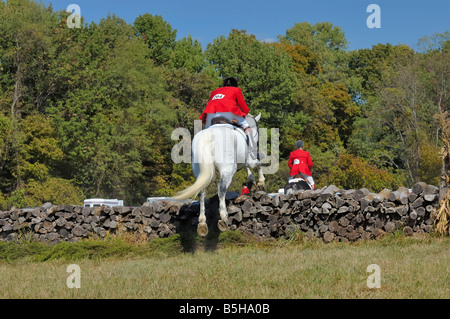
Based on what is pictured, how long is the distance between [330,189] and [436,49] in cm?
5598

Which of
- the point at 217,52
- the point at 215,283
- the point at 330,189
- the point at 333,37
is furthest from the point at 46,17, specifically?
the point at 215,283

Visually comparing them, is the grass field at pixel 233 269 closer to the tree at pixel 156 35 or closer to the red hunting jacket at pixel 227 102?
the red hunting jacket at pixel 227 102

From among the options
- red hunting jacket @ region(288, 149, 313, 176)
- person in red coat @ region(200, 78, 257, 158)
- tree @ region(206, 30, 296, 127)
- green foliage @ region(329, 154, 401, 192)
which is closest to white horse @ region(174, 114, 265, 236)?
person in red coat @ region(200, 78, 257, 158)

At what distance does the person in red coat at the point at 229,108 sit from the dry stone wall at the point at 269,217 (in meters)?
1.53

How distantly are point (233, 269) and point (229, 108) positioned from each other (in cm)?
468

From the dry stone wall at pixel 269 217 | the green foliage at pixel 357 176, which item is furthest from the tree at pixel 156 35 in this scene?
the dry stone wall at pixel 269 217

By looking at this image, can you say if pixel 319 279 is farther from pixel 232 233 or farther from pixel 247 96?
pixel 247 96

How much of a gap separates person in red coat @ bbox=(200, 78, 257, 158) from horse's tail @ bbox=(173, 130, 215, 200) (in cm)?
112

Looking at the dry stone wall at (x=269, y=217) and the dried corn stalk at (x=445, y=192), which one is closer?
the dried corn stalk at (x=445, y=192)

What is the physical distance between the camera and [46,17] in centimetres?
5147

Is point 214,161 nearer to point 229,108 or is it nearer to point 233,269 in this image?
point 229,108

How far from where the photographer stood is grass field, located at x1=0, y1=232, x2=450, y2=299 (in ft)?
24.9

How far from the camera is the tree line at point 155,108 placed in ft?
147

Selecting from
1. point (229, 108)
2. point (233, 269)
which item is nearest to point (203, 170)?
point (229, 108)
